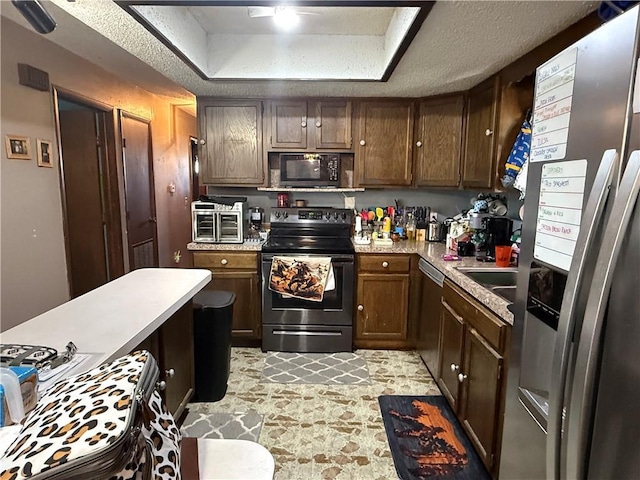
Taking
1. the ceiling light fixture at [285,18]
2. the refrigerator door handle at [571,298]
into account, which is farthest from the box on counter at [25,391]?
the ceiling light fixture at [285,18]

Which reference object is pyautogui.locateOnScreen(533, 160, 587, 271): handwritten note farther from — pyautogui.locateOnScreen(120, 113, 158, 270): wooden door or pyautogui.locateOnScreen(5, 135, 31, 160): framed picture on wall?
pyautogui.locateOnScreen(120, 113, 158, 270): wooden door

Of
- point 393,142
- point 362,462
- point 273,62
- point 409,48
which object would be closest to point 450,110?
point 393,142

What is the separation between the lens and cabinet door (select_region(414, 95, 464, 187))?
10.1ft

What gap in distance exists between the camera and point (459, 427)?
7.13 ft

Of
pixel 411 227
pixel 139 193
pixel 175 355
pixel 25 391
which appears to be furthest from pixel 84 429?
pixel 139 193

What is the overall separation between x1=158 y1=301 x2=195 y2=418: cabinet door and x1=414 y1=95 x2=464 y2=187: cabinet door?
87.9 inches

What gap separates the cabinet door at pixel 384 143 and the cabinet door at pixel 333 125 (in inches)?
4.2

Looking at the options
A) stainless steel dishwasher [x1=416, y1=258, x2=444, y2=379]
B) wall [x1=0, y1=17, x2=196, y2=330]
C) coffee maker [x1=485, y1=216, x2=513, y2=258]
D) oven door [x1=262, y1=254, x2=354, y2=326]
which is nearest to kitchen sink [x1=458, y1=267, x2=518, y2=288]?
stainless steel dishwasher [x1=416, y1=258, x2=444, y2=379]

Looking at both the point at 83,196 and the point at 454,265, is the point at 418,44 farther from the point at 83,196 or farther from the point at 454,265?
the point at 83,196

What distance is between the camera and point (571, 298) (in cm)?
86

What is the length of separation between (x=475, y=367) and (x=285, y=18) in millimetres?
2180

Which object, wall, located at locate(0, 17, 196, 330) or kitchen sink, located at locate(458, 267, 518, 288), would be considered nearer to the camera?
kitchen sink, located at locate(458, 267, 518, 288)

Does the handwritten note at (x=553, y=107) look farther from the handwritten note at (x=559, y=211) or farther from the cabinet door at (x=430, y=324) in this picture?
the cabinet door at (x=430, y=324)

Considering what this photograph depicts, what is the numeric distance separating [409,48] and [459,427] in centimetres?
218
